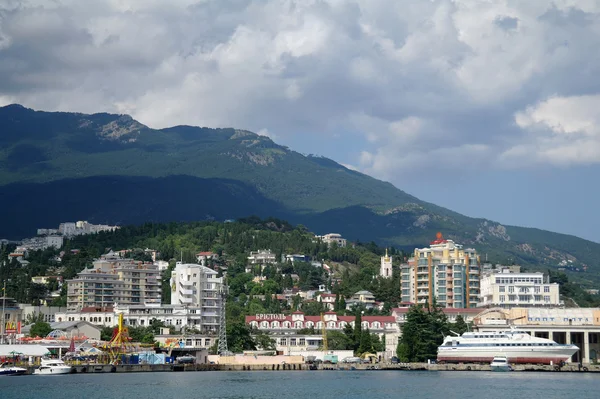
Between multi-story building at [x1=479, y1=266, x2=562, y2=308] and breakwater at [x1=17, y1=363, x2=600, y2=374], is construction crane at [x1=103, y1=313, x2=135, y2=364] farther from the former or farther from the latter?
multi-story building at [x1=479, y1=266, x2=562, y2=308]

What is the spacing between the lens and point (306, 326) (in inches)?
6693

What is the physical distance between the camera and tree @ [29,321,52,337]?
532 ft

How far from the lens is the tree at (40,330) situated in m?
162

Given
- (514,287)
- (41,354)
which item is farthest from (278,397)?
(514,287)

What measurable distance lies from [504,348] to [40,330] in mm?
71734

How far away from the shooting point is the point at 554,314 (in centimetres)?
14938

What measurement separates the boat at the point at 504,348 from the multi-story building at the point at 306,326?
21.9m

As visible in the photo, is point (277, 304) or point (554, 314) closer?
point (554, 314)

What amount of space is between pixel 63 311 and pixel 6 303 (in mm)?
12600

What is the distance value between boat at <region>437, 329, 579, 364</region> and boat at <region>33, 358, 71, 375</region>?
4821 centimetres

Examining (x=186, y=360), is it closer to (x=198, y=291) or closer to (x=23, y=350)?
(x=23, y=350)

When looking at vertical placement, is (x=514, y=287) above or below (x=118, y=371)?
above

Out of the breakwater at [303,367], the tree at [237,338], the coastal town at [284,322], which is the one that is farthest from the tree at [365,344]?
the tree at [237,338]

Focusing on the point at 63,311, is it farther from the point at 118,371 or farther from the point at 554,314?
the point at 554,314
